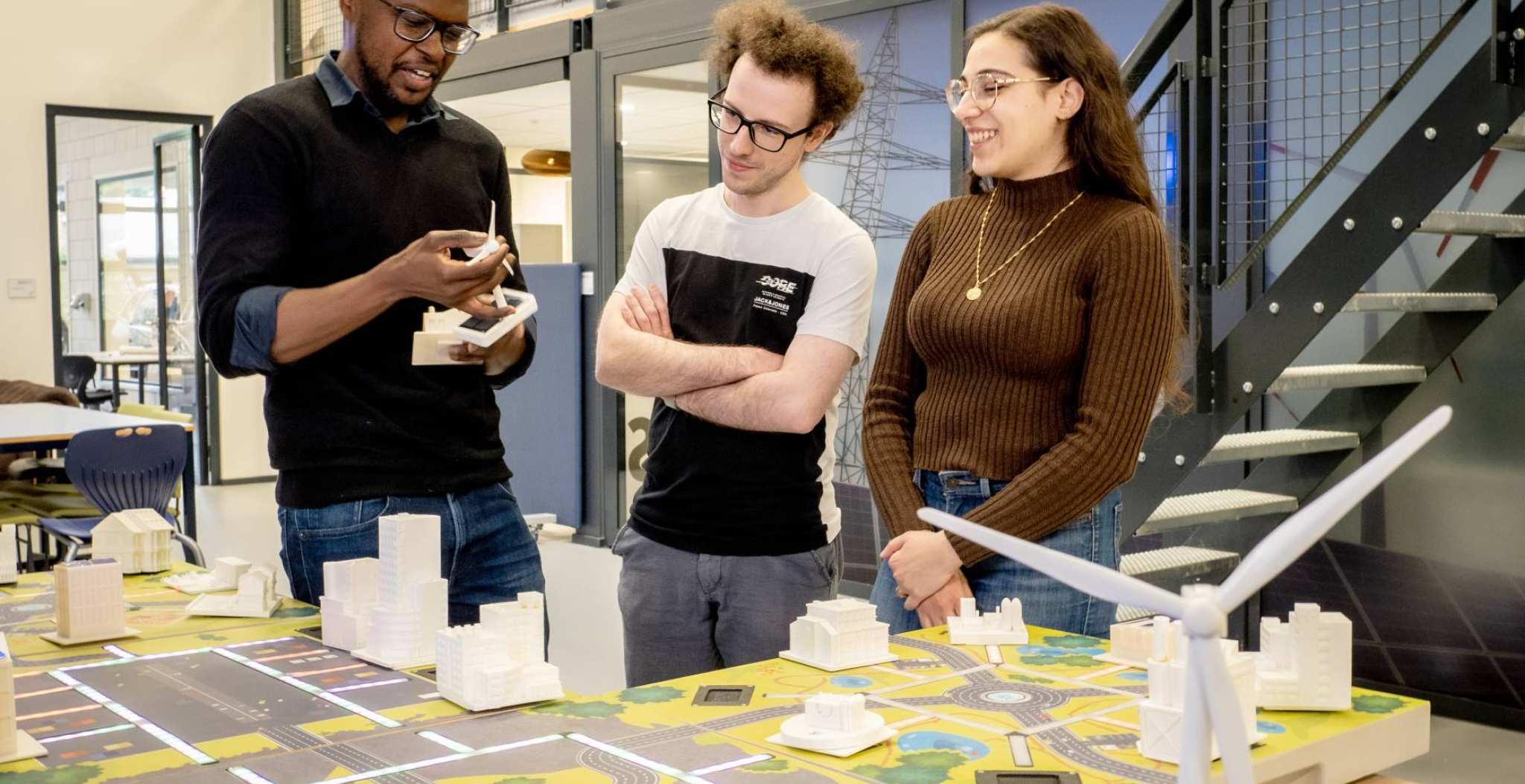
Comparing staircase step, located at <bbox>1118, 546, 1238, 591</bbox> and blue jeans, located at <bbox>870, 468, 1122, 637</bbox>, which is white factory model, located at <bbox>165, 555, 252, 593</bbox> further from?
staircase step, located at <bbox>1118, 546, 1238, 591</bbox>

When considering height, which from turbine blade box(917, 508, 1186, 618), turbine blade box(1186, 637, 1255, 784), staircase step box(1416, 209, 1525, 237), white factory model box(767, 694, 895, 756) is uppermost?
staircase step box(1416, 209, 1525, 237)

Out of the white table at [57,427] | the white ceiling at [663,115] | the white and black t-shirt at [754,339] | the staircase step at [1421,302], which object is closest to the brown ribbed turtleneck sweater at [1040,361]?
the white and black t-shirt at [754,339]

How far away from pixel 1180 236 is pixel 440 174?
2.26m

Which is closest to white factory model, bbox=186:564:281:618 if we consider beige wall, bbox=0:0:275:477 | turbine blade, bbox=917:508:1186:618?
turbine blade, bbox=917:508:1186:618

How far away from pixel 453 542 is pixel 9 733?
2.58 feet

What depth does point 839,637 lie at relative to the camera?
1601 mm

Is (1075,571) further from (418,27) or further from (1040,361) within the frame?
(418,27)

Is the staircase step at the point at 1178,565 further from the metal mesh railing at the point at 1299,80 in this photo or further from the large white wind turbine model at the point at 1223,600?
the large white wind turbine model at the point at 1223,600

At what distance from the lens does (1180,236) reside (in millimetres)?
3740

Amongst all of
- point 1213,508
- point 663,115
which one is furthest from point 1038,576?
point 663,115

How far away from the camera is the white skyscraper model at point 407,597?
1672 mm

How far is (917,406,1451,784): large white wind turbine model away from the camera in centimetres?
88

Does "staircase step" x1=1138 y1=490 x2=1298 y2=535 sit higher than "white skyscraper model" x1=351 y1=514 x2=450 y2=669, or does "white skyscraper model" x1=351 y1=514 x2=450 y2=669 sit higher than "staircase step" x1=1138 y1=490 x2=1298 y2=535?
"white skyscraper model" x1=351 y1=514 x2=450 y2=669

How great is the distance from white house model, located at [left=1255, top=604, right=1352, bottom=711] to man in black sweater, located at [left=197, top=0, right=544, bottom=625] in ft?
3.76
